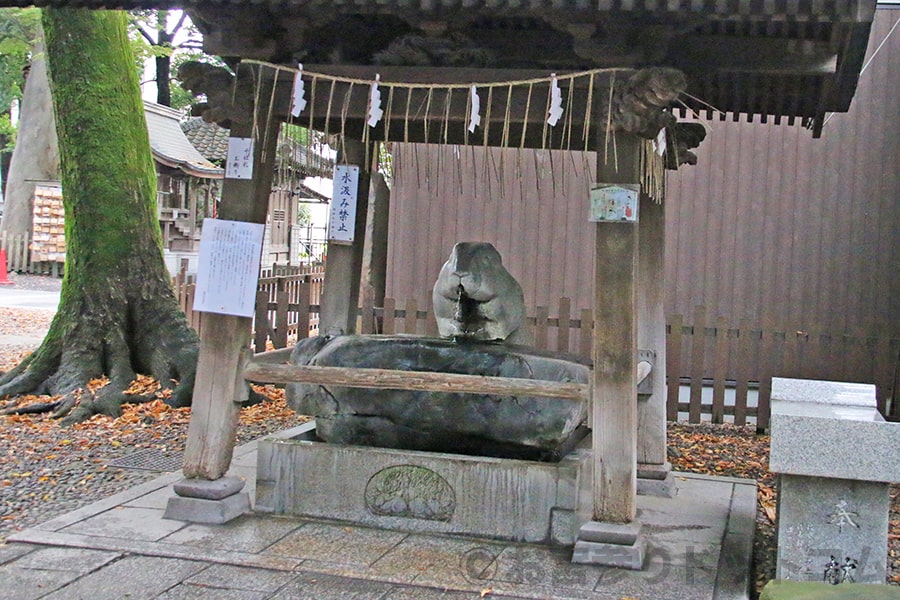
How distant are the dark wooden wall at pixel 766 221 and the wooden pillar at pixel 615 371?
5.77 m

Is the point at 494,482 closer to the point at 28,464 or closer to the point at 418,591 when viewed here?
the point at 418,591

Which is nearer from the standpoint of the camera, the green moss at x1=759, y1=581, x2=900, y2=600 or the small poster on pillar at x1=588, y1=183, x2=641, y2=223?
the green moss at x1=759, y1=581, x2=900, y2=600

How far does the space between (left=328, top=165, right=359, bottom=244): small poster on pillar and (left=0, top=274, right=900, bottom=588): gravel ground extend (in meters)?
2.22

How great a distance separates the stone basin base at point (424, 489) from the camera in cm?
514

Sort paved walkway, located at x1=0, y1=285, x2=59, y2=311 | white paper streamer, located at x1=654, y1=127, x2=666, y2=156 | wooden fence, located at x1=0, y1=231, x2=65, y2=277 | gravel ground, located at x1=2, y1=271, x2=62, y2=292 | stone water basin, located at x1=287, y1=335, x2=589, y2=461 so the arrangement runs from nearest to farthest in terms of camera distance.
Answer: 1. stone water basin, located at x1=287, y1=335, x2=589, y2=461
2. white paper streamer, located at x1=654, y1=127, x2=666, y2=156
3. paved walkway, located at x1=0, y1=285, x2=59, y2=311
4. gravel ground, located at x1=2, y1=271, x2=62, y2=292
5. wooden fence, located at x1=0, y1=231, x2=65, y2=277

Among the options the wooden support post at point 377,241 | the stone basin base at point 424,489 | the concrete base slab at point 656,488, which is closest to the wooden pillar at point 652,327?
the concrete base slab at point 656,488

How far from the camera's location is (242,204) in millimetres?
5469

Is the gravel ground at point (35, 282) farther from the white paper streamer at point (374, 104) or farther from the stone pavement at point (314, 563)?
the white paper streamer at point (374, 104)

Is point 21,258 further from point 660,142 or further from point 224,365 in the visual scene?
point 660,142

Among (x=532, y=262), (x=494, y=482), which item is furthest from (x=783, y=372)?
(x=494, y=482)

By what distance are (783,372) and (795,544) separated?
5986mm

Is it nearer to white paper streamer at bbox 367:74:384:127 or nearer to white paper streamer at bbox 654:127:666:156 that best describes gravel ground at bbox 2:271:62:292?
white paper streamer at bbox 367:74:384:127

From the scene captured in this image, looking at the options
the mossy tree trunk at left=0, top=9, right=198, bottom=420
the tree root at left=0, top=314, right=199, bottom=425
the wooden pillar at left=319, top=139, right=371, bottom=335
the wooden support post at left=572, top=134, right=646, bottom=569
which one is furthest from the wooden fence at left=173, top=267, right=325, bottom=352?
the wooden support post at left=572, top=134, right=646, bottom=569

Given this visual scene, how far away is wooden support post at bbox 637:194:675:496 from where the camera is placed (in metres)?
6.56
